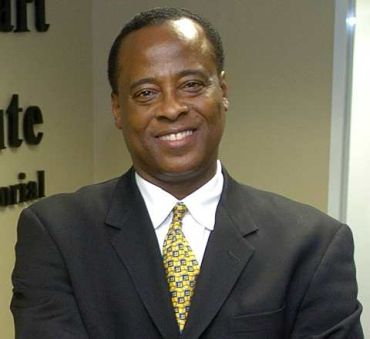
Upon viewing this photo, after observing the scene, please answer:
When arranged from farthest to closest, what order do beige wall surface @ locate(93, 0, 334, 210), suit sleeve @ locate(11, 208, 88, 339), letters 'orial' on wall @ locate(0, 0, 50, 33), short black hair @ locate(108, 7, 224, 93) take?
beige wall surface @ locate(93, 0, 334, 210) → letters 'orial' on wall @ locate(0, 0, 50, 33) → short black hair @ locate(108, 7, 224, 93) → suit sleeve @ locate(11, 208, 88, 339)

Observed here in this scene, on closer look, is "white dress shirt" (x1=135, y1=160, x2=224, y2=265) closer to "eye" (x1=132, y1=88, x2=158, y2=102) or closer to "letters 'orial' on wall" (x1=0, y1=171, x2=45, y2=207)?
"eye" (x1=132, y1=88, x2=158, y2=102)

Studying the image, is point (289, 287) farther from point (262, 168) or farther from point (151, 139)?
point (262, 168)

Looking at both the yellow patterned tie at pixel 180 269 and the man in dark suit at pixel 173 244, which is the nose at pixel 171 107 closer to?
the man in dark suit at pixel 173 244

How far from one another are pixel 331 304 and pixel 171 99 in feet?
1.45

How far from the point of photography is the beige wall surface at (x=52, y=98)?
2223 mm

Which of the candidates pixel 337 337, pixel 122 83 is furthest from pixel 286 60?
pixel 337 337

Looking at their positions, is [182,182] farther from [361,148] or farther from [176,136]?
[361,148]

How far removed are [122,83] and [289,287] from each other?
0.47 meters

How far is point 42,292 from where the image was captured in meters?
1.04

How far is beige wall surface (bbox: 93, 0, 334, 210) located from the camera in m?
2.28

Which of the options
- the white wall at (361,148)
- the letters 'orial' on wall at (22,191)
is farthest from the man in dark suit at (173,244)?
the white wall at (361,148)

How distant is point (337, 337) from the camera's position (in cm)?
104

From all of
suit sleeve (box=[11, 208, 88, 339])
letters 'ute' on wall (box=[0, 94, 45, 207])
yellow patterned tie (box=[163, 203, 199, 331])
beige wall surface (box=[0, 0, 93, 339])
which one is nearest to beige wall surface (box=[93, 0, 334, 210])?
beige wall surface (box=[0, 0, 93, 339])

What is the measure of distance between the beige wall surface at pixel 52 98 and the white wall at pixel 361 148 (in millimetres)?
1096
